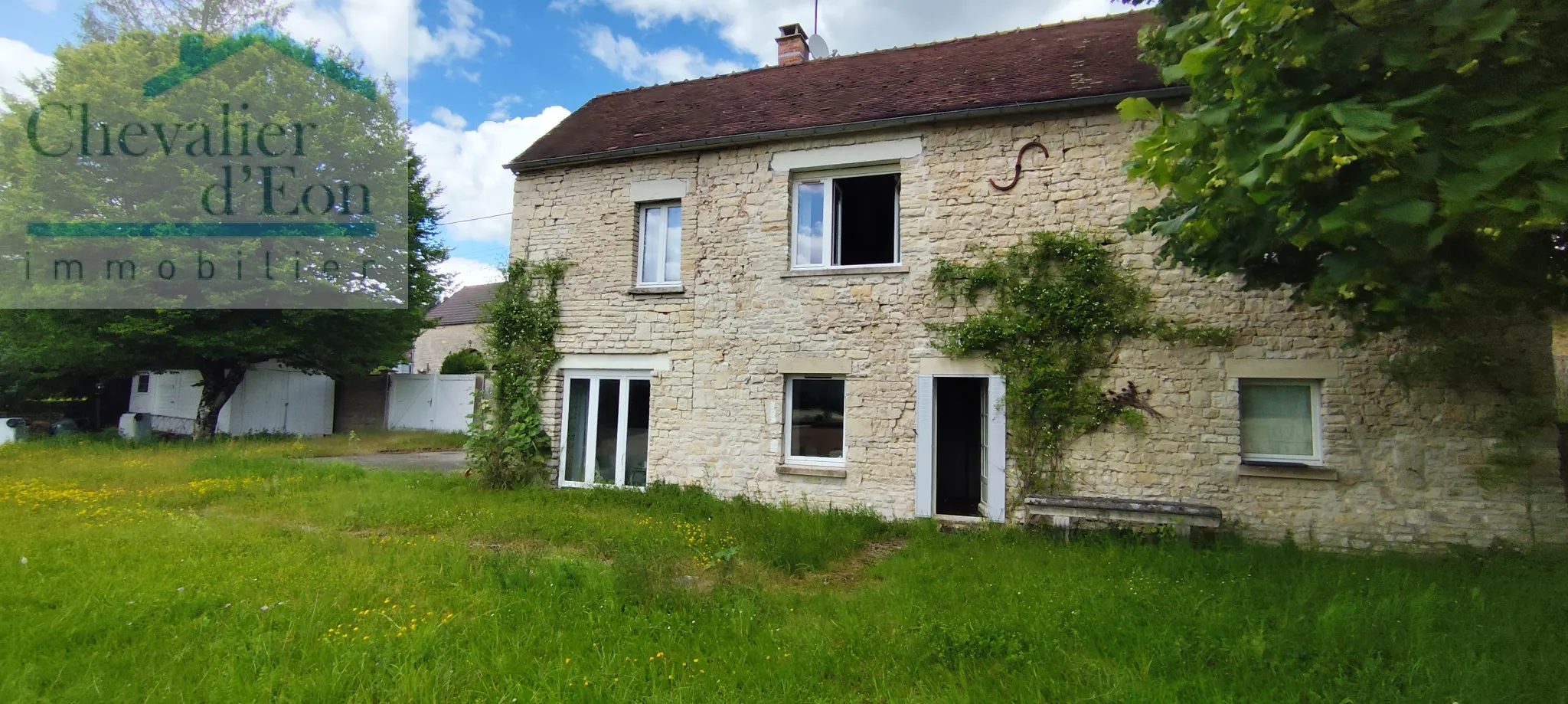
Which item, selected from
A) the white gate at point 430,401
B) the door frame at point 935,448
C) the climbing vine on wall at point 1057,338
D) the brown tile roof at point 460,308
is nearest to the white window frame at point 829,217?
the climbing vine on wall at point 1057,338

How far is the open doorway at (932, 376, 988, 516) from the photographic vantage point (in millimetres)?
9672

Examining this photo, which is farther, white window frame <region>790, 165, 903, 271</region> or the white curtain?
white window frame <region>790, 165, 903, 271</region>

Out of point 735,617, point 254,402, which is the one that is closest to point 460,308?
point 254,402

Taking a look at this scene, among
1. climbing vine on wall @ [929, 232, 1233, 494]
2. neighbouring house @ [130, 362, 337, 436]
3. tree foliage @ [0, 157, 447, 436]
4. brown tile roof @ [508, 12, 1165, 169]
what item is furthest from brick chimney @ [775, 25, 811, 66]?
neighbouring house @ [130, 362, 337, 436]

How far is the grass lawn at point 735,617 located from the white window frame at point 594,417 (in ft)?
7.54

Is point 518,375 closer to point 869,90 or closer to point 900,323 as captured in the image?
point 900,323

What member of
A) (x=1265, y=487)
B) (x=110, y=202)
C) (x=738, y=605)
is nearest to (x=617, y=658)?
(x=738, y=605)

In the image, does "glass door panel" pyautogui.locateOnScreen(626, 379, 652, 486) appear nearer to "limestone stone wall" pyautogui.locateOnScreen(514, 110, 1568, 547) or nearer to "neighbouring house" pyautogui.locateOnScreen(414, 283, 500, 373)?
"limestone stone wall" pyautogui.locateOnScreen(514, 110, 1568, 547)

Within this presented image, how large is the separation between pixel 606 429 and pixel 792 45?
7.18m

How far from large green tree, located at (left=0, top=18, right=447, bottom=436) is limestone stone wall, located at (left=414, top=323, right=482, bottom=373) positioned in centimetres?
1244

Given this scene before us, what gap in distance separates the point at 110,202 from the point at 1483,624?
70.8ft

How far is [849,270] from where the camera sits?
847 cm

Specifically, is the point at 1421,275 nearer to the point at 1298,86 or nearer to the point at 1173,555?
the point at 1298,86

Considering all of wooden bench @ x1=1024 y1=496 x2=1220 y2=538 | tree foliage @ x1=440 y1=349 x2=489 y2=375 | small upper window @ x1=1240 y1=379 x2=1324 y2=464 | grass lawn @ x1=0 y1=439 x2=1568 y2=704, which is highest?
tree foliage @ x1=440 y1=349 x2=489 y2=375
